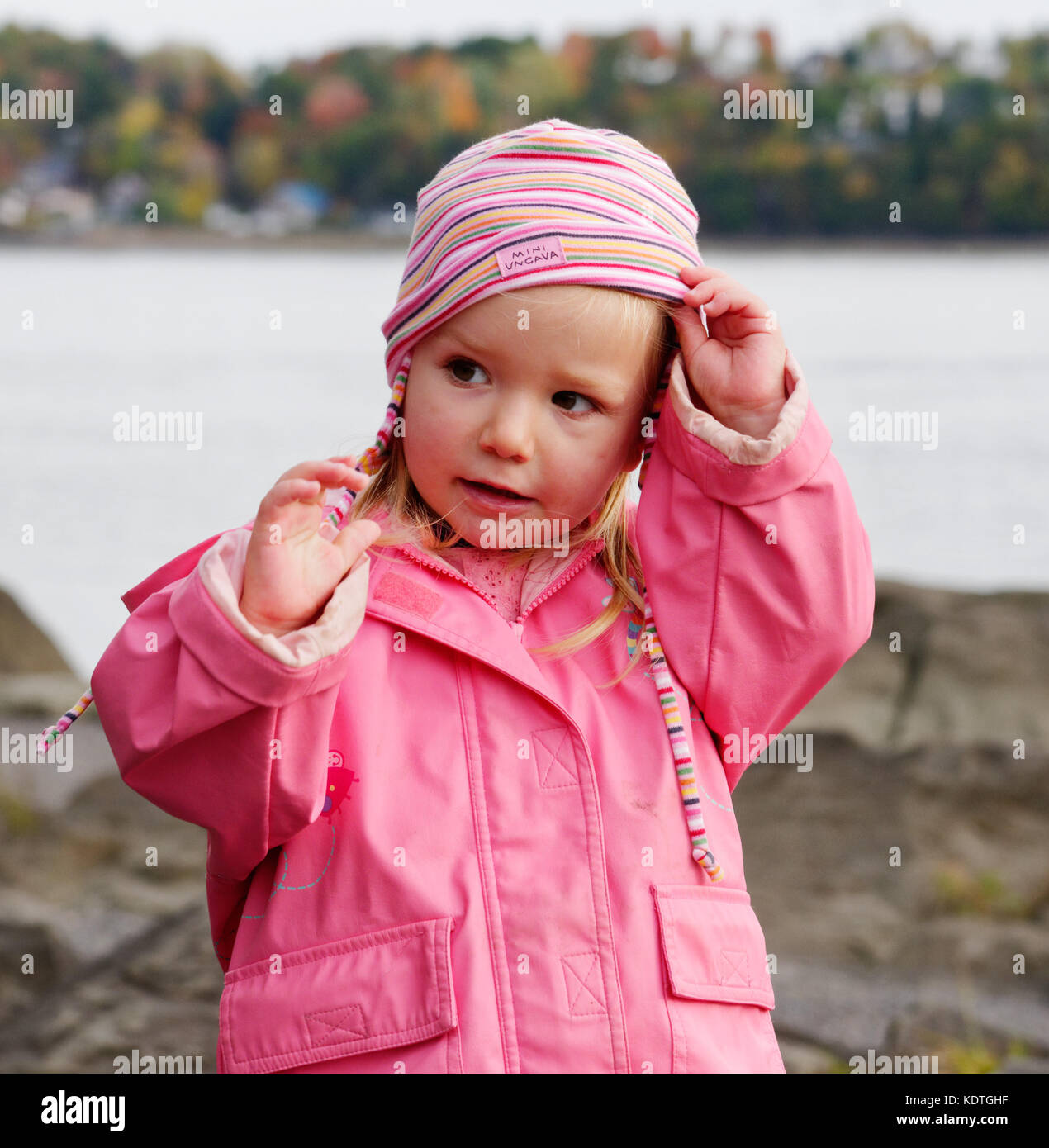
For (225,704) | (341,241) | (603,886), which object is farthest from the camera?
(341,241)

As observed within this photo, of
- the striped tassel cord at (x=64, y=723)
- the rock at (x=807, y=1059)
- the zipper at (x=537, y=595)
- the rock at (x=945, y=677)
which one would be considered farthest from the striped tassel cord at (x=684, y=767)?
the rock at (x=945, y=677)

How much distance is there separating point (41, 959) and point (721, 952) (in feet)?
6.35

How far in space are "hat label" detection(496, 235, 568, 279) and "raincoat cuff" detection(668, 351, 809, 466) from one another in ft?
0.53

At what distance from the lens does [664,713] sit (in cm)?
131

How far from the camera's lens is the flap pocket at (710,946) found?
122cm

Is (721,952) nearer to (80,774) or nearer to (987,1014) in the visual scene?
(987,1014)

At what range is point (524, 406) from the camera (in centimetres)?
127

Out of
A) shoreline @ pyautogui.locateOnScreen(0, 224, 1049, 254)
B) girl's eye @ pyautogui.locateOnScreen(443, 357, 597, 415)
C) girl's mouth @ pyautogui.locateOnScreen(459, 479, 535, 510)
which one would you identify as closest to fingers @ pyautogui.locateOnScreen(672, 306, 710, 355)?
girl's eye @ pyautogui.locateOnScreen(443, 357, 597, 415)

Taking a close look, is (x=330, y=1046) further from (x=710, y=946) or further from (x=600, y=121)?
(x=600, y=121)

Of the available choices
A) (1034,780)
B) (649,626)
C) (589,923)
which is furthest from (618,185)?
(1034,780)

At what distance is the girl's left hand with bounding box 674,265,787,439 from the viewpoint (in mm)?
1289

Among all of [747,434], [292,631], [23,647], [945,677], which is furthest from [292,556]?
[23,647]

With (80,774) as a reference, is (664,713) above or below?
above

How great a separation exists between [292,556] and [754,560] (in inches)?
17.0
